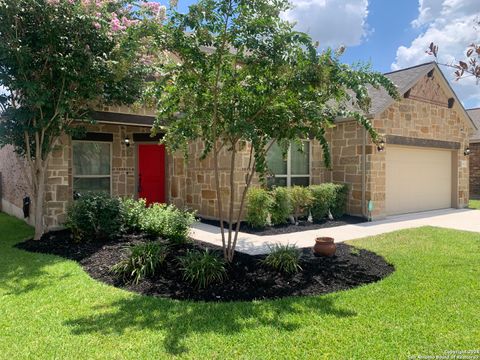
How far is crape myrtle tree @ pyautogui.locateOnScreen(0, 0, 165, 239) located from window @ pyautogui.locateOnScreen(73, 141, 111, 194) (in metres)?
2.05

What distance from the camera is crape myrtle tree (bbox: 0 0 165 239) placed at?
257 inches

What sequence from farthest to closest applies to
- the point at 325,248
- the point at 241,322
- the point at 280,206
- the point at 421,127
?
the point at 421,127
the point at 280,206
the point at 325,248
the point at 241,322

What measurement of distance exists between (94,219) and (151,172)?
4219mm

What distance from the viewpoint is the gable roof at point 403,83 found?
10.8 m

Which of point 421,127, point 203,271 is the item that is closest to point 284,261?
point 203,271

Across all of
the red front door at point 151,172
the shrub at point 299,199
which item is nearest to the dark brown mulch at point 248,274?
the shrub at point 299,199

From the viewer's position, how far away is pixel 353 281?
198 inches

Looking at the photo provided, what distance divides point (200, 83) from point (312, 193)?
607 cm

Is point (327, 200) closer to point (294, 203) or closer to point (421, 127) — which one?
point (294, 203)

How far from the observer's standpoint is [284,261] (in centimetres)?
550

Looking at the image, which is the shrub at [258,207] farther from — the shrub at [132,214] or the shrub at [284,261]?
the shrub at [284,261]

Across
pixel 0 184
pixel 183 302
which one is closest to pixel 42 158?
pixel 183 302

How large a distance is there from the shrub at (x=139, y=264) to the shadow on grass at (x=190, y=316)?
812mm

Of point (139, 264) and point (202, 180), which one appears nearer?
point (139, 264)
